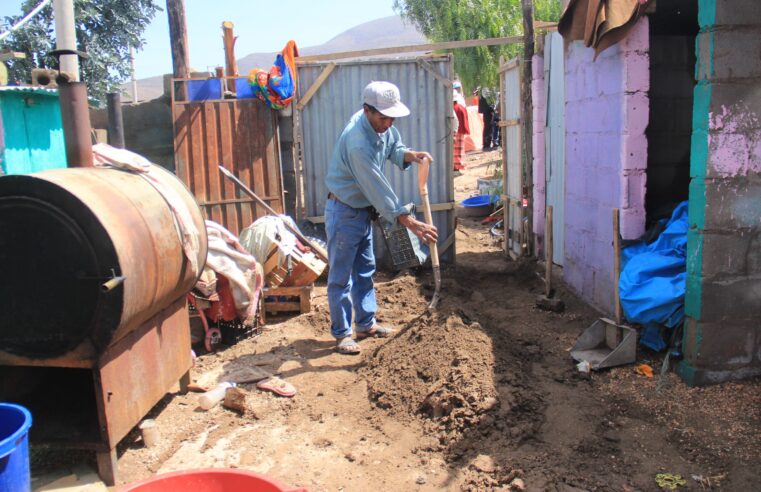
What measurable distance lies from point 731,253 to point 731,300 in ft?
1.06

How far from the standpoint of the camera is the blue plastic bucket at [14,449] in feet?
9.05

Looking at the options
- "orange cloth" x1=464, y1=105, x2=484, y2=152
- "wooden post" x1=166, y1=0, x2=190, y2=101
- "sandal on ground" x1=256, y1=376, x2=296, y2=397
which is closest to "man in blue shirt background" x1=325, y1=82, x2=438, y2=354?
"sandal on ground" x1=256, y1=376, x2=296, y2=397

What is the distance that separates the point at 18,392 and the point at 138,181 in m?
1.54

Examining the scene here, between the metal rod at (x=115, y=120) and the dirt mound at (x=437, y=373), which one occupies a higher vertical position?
the metal rod at (x=115, y=120)

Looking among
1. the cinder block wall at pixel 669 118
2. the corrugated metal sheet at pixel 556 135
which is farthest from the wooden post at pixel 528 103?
the cinder block wall at pixel 669 118

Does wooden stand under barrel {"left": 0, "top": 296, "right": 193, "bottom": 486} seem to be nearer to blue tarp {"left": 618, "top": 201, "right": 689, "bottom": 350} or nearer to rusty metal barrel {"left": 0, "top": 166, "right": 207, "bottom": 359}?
rusty metal barrel {"left": 0, "top": 166, "right": 207, "bottom": 359}

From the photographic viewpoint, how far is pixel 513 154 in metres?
8.95

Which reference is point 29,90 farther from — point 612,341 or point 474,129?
point 474,129

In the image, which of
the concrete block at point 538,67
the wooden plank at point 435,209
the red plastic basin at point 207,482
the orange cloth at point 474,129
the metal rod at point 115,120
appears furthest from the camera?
the orange cloth at point 474,129

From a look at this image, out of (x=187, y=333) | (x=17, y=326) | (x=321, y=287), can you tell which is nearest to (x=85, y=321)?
(x=17, y=326)

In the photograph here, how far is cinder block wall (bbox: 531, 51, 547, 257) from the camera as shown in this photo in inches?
311

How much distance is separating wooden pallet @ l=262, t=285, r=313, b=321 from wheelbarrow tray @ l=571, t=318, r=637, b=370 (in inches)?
114

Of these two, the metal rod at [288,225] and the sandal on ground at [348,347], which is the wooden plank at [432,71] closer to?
the metal rod at [288,225]

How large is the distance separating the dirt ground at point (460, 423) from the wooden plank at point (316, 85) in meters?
3.76
